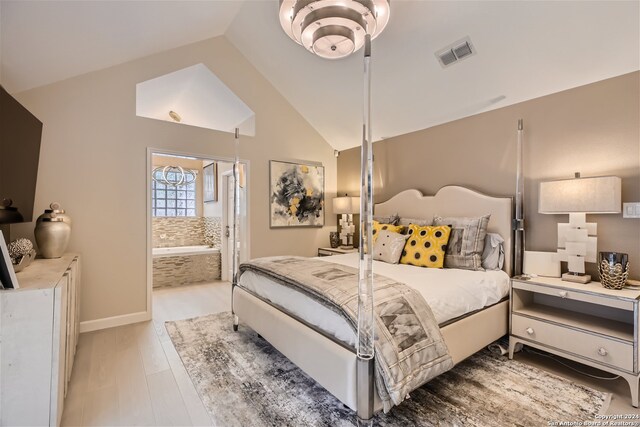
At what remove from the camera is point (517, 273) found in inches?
108

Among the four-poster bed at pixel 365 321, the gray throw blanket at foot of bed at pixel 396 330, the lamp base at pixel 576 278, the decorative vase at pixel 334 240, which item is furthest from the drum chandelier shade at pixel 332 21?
the decorative vase at pixel 334 240

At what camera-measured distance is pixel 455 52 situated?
2717 millimetres

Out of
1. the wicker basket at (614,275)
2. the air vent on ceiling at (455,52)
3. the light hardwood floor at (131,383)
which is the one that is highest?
the air vent on ceiling at (455,52)

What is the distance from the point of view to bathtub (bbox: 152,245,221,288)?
15.7ft

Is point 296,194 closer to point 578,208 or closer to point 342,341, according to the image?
point 342,341

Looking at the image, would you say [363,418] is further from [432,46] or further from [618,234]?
[432,46]

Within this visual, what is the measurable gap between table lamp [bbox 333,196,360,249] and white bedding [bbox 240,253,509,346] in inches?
67.8

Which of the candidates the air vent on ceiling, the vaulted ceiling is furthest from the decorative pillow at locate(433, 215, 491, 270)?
the air vent on ceiling

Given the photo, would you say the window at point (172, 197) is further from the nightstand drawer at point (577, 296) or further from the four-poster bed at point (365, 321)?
the nightstand drawer at point (577, 296)

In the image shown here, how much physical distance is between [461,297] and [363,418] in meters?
1.11

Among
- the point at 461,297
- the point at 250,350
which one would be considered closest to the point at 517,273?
the point at 461,297

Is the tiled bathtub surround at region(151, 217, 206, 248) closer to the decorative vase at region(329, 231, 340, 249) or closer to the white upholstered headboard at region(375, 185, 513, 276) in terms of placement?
the decorative vase at region(329, 231, 340, 249)

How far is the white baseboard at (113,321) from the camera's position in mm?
3017

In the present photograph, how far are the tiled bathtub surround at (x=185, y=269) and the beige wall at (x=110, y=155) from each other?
1565 mm
